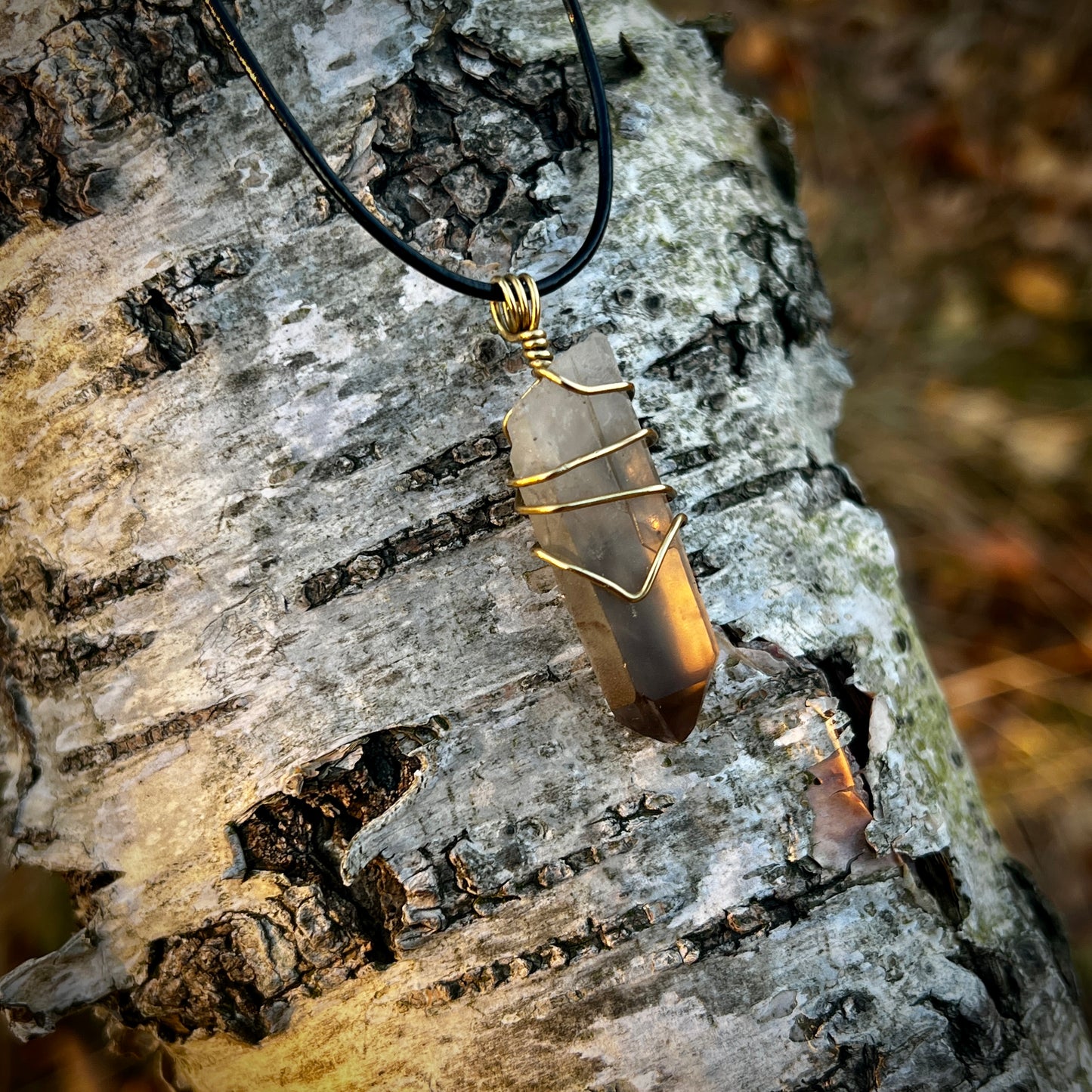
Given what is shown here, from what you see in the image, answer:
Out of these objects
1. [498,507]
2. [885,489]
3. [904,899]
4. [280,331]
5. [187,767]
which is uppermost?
[280,331]

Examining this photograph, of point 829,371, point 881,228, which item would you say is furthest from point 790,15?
point 829,371

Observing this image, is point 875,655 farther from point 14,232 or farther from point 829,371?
point 14,232

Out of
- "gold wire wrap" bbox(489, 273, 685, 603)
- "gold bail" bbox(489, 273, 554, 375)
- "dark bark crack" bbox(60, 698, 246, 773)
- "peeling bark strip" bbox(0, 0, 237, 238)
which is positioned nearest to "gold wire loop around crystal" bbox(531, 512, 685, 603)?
"gold wire wrap" bbox(489, 273, 685, 603)

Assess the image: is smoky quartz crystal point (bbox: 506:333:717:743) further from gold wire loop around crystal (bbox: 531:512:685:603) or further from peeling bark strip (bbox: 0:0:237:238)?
peeling bark strip (bbox: 0:0:237:238)

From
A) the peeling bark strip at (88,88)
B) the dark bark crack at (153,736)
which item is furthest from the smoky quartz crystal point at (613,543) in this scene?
the peeling bark strip at (88,88)

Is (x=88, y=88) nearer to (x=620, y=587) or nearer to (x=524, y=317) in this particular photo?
(x=524, y=317)


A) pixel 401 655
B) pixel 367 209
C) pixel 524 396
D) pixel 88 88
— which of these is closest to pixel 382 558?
pixel 401 655
